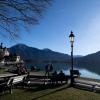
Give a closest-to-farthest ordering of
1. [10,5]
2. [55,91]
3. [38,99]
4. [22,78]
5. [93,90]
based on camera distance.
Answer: [38,99] → [10,5] → [55,91] → [93,90] → [22,78]

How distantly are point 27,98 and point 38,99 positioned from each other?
73 cm

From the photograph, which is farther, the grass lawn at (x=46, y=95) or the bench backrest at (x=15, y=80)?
the bench backrest at (x=15, y=80)

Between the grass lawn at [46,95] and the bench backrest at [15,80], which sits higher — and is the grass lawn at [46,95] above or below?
below

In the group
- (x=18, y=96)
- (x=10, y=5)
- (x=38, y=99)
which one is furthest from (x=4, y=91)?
(x=10, y=5)

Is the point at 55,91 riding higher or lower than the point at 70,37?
lower

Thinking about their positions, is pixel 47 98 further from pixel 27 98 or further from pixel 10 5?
pixel 10 5

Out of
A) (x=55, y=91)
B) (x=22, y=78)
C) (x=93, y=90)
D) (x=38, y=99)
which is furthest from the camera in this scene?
(x=22, y=78)

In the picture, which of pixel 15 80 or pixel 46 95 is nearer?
pixel 46 95

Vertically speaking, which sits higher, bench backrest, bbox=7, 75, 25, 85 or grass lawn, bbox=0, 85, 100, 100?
bench backrest, bbox=7, 75, 25, 85

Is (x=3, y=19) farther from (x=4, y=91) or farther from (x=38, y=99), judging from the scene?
(x=38, y=99)

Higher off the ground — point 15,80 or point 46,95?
point 15,80

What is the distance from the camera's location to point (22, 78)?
2134 centimetres

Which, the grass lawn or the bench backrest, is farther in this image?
the bench backrest

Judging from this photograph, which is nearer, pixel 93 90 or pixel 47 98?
pixel 47 98
